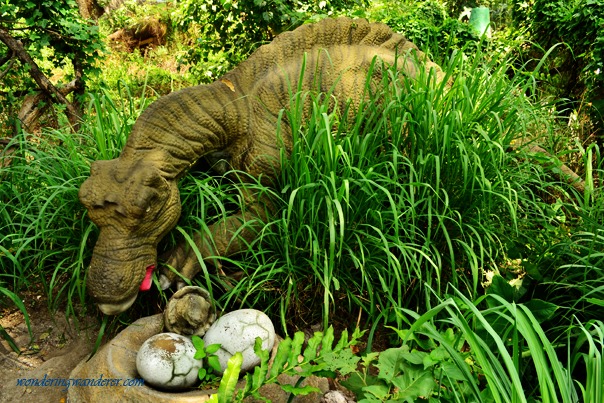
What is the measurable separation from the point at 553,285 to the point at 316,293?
1.09m

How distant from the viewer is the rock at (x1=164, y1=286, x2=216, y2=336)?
222 cm

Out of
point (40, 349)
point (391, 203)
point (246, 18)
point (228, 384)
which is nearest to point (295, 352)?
point (228, 384)

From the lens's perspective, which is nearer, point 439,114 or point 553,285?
point 553,285

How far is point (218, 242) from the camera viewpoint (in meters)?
2.49

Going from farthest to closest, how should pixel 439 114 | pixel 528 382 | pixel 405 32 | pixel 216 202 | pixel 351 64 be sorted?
1. pixel 405 32
2. pixel 351 64
3. pixel 439 114
4. pixel 216 202
5. pixel 528 382

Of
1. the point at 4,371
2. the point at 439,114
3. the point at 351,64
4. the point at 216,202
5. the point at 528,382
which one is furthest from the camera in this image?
the point at 351,64

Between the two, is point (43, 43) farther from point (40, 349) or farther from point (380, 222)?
point (380, 222)

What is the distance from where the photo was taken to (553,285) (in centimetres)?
247

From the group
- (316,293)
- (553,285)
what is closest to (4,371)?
(316,293)

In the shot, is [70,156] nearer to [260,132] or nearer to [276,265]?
[260,132]

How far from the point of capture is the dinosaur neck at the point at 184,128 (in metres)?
2.39

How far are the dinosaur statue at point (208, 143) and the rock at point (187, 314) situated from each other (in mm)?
167

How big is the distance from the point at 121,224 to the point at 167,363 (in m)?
0.60

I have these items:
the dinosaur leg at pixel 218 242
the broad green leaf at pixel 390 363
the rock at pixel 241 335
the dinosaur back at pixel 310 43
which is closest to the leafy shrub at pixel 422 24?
the dinosaur back at pixel 310 43
